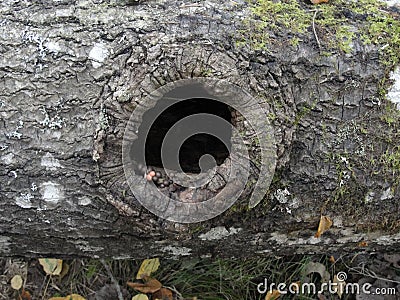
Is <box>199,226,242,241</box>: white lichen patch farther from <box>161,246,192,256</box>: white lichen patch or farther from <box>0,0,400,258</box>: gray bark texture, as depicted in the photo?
<box>161,246,192,256</box>: white lichen patch

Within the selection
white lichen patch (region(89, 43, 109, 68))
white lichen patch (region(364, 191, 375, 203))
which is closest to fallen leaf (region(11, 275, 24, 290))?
white lichen patch (region(89, 43, 109, 68))

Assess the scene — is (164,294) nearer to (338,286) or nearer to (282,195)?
(338,286)

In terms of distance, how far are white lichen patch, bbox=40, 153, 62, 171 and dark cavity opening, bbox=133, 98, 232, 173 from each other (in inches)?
13.6

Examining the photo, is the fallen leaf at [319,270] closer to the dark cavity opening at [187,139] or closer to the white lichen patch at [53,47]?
the dark cavity opening at [187,139]

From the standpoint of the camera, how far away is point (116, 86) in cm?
152

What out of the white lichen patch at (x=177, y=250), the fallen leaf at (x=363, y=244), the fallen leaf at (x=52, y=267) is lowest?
the fallen leaf at (x=52, y=267)

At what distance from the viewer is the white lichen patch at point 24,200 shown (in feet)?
5.39

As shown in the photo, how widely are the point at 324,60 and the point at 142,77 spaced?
60 centimetres

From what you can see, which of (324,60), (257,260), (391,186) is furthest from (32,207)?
(257,260)

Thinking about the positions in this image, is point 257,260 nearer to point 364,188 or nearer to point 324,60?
point 364,188

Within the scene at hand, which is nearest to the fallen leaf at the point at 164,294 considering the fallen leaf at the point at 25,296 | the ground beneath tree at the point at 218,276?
the ground beneath tree at the point at 218,276

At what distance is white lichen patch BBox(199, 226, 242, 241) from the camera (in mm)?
1772

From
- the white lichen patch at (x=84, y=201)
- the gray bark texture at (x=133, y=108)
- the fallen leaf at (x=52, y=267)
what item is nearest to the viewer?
the gray bark texture at (x=133, y=108)

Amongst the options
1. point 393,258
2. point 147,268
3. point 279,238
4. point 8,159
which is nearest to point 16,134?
point 8,159
